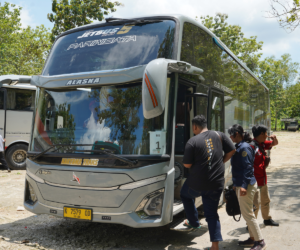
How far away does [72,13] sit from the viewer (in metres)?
15.5

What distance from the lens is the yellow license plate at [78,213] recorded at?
14.2ft

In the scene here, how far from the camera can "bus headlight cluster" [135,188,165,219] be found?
420cm

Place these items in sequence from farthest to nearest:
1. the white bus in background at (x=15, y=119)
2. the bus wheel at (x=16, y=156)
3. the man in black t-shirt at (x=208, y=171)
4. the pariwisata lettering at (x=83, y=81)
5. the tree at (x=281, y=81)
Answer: the tree at (x=281, y=81) < the bus wheel at (x=16, y=156) < the white bus in background at (x=15, y=119) < the pariwisata lettering at (x=83, y=81) < the man in black t-shirt at (x=208, y=171)

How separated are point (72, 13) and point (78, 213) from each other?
13.2 m

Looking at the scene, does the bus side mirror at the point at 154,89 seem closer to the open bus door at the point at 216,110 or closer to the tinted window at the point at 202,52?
the tinted window at the point at 202,52

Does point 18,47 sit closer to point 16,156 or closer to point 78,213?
point 16,156

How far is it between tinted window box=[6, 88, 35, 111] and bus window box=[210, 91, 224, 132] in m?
9.40

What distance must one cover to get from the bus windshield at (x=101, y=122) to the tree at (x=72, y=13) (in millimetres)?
11583

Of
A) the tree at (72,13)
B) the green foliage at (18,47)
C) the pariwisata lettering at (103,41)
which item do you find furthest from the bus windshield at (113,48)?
the green foliage at (18,47)

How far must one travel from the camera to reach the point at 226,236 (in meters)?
5.08

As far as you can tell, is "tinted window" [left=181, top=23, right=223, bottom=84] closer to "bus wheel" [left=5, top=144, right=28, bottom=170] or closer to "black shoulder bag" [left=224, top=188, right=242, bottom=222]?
"black shoulder bag" [left=224, top=188, right=242, bottom=222]

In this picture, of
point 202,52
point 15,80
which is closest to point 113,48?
point 202,52

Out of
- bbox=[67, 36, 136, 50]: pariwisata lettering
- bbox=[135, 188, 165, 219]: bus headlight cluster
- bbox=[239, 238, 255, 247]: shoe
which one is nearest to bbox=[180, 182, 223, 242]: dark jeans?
bbox=[135, 188, 165, 219]: bus headlight cluster

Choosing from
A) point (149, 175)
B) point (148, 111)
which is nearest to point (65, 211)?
point (149, 175)
